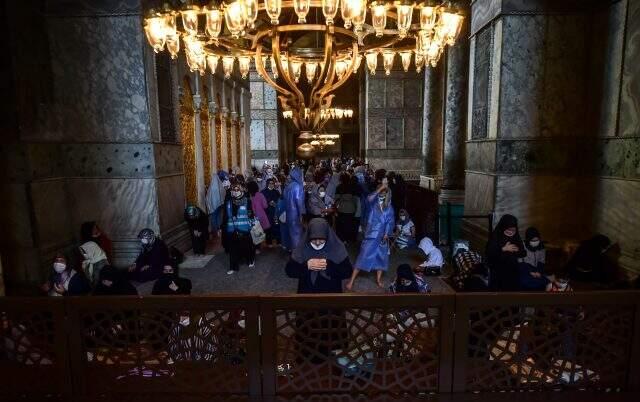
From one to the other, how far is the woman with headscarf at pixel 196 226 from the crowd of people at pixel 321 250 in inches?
0.7

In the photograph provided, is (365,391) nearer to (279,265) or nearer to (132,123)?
(279,265)

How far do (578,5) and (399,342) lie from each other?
6.00 metres

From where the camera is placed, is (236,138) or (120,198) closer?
(120,198)

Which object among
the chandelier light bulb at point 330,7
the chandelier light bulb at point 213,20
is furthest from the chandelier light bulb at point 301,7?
the chandelier light bulb at point 213,20

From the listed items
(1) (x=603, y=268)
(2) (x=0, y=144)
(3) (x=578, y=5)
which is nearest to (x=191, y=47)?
(2) (x=0, y=144)

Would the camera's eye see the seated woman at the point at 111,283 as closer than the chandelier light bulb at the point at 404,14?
Yes

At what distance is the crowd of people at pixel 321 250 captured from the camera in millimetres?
3787

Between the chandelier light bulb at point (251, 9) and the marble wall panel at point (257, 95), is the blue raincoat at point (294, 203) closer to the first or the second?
the chandelier light bulb at point (251, 9)

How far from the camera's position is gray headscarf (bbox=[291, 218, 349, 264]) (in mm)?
3717

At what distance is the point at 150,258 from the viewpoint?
5949 mm

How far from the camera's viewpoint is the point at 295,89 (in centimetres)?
589

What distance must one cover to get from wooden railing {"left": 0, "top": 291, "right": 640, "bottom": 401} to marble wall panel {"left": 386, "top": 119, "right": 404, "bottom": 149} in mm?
19184

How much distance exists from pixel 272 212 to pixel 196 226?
5.26 feet

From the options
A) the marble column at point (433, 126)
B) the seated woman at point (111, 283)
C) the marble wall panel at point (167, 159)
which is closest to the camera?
the seated woman at point (111, 283)
